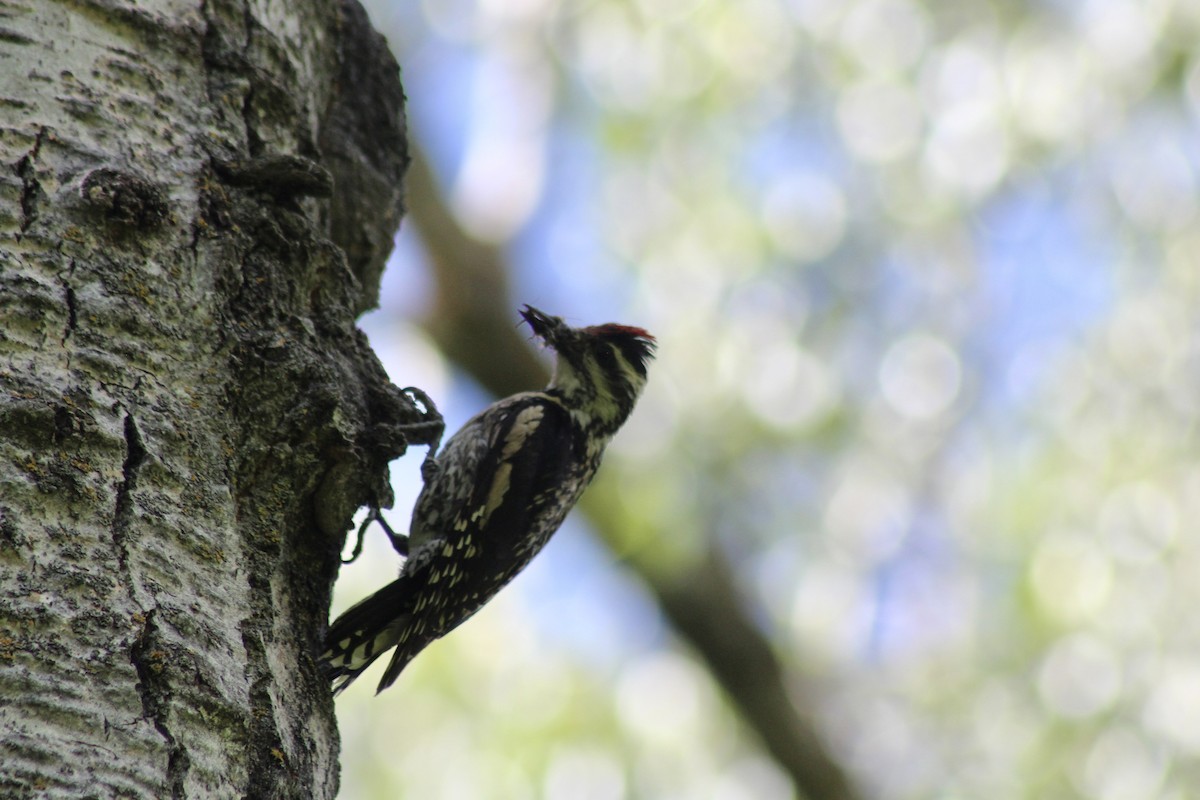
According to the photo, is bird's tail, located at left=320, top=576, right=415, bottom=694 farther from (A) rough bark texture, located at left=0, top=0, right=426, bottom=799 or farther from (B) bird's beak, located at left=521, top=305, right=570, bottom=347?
(B) bird's beak, located at left=521, top=305, right=570, bottom=347

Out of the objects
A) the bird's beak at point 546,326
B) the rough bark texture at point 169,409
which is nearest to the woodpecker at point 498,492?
the bird's beak at point 546,326

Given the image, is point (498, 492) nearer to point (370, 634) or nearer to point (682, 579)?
point (370, 634)

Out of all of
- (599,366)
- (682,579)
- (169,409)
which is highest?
(169,409)

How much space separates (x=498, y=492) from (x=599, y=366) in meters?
0.91

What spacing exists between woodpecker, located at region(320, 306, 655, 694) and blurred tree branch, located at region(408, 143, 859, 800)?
1.90 metres

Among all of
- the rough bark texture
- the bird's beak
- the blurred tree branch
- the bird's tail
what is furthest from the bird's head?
the blurred tree branch

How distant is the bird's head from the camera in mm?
4625

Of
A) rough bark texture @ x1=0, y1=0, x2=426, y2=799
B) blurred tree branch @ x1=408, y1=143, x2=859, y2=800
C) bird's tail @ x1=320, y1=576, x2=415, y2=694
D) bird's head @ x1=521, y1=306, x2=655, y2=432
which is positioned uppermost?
rough bark texture @ x1=0, y1=0, x2=426, y2=799

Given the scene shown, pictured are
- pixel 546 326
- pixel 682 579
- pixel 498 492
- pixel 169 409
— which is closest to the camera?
pixel 169 409

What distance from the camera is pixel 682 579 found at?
6.62 m

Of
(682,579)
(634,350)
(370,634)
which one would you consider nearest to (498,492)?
(370,634)

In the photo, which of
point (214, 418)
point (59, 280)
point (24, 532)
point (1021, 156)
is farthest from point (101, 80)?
point (1021, 156)

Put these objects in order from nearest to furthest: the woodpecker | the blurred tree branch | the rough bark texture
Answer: the rough bark texture < the woodpecker < the blurred tree branch

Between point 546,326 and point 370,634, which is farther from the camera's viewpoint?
point 546,326
